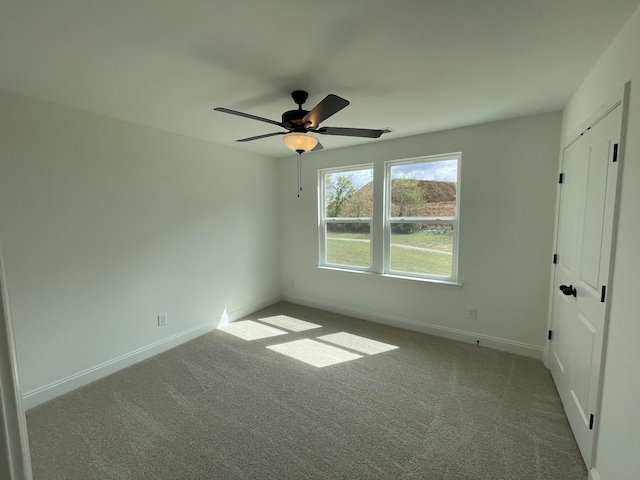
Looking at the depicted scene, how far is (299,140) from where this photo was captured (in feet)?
6.68

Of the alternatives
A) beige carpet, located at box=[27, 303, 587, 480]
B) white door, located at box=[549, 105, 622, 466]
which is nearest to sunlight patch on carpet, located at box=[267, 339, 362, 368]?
beige carpet, located at box=[27, 303, 587, 480]

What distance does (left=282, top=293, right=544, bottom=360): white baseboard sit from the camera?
9.39 ft

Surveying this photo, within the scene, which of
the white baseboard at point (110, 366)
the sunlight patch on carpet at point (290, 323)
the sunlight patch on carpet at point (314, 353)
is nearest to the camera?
the white baseboard at point (110, 366)

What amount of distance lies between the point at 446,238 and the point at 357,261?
1225mm

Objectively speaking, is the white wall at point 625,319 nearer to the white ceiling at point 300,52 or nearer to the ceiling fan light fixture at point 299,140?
the white ceiling at point 300,52

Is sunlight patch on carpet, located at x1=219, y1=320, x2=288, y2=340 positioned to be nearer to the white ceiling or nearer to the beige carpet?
the beige carpet

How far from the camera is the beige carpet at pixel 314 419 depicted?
5.55ft

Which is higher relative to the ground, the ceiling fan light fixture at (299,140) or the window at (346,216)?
the ceiling fan light fixture at (299,140)

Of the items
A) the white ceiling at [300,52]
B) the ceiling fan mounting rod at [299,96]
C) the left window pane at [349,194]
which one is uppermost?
the white ceiling at [300,52]

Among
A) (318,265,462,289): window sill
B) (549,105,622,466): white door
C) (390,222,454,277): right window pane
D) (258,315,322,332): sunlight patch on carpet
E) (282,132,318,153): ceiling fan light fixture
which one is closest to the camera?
(549,105,622,466): white door

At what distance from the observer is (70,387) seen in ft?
7.90

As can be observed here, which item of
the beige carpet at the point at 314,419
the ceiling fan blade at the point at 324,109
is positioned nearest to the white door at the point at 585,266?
the beige carpet at the point at 314,419

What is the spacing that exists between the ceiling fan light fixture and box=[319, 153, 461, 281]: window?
173 centimetres

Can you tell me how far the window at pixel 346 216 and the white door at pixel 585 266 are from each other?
205 cm
